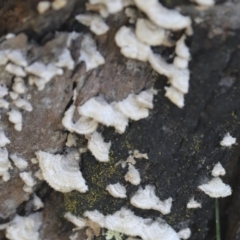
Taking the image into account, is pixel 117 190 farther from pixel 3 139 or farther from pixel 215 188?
pixel 3 139

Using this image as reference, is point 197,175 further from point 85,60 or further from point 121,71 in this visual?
point 85,60

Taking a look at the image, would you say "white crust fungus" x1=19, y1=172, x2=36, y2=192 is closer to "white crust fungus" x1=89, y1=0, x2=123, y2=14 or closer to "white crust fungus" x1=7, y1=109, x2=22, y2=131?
"white crust fungus" x1=7, y1=109, x2=22, y2=131

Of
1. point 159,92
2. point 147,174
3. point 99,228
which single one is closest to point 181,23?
point 159,92

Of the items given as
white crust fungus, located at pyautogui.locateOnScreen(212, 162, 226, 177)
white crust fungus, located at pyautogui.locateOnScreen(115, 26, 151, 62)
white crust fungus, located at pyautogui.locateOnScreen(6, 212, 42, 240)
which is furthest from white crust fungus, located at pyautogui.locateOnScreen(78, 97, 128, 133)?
white crust fungus, located at pyautogui.locateOnScreen(6, 212, 42, 240)

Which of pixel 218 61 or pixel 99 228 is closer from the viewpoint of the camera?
pixel 218 61

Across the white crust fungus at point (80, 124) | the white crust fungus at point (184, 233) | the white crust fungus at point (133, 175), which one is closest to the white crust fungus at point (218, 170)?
the white crust fungus at point (133, 175)
